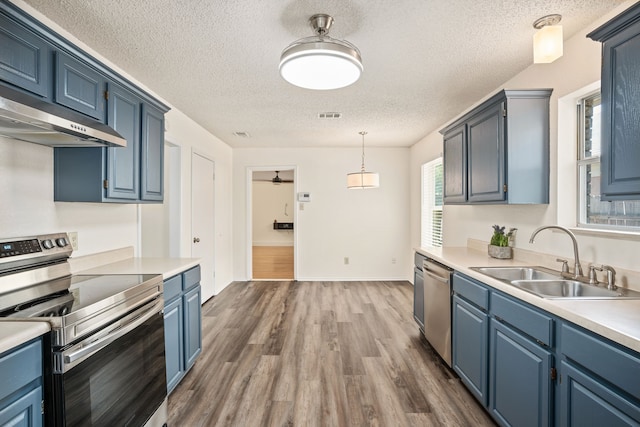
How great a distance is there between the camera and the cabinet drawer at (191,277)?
2.42 m

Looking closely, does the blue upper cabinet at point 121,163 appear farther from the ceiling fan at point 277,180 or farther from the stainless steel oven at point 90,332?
the ceiling fan at point 277,180

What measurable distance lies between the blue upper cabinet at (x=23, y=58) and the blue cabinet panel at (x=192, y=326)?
158 centimetres

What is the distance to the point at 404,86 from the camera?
297 cm

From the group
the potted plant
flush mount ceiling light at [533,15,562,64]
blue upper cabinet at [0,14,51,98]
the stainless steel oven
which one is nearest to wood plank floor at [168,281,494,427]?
the stainless steel oven

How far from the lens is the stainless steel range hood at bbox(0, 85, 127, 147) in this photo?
1.29 m

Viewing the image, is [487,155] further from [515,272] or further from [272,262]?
[272,262]

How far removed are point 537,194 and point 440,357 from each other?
1.63 m

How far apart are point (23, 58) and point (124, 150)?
2.50 ft

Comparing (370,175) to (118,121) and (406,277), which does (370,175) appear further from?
(118,121)

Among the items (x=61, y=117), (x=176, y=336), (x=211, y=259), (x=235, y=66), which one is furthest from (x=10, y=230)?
(x=211, y=259)

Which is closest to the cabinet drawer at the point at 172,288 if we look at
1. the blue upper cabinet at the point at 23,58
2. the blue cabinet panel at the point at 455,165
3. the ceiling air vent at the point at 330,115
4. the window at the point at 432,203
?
the blue upper cabinet at the point at 23,58

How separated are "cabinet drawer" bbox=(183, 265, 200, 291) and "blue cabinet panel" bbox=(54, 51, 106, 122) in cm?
121

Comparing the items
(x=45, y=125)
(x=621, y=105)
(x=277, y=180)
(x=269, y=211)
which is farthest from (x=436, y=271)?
(x=269, y=211)

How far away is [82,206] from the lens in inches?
90.0
